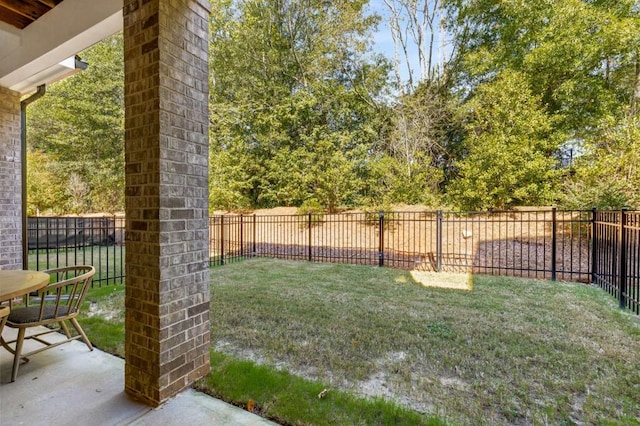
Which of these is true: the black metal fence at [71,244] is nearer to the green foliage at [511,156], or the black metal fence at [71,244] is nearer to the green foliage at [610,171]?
the green foliage at [511,156]

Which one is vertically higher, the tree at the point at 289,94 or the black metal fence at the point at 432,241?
the tree at the point at 289,94

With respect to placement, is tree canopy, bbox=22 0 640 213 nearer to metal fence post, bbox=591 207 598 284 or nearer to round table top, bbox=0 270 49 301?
metal fence post, bbox=591 207 598 284

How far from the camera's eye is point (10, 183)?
4.25 meters

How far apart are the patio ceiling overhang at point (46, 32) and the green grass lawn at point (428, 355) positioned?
3.01 meters

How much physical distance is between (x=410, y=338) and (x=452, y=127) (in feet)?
36.3

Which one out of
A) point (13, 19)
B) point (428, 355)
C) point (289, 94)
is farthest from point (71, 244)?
point (428, 355)

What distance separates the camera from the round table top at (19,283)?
1.93 m

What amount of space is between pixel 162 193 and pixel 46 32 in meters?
3.10

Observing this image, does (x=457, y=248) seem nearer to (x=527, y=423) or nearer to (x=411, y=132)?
(x=411, y=132)

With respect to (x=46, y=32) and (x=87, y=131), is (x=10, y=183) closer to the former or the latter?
(x=46, y=32)

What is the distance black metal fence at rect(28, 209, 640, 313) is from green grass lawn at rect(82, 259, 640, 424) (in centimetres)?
93

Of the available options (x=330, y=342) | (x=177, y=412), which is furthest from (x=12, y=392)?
(x=330, y=342)

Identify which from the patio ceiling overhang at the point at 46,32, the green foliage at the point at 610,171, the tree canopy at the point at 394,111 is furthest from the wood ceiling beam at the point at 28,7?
the green foliage at the point at 610,171

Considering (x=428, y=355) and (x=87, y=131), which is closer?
(x=428, y=355)
